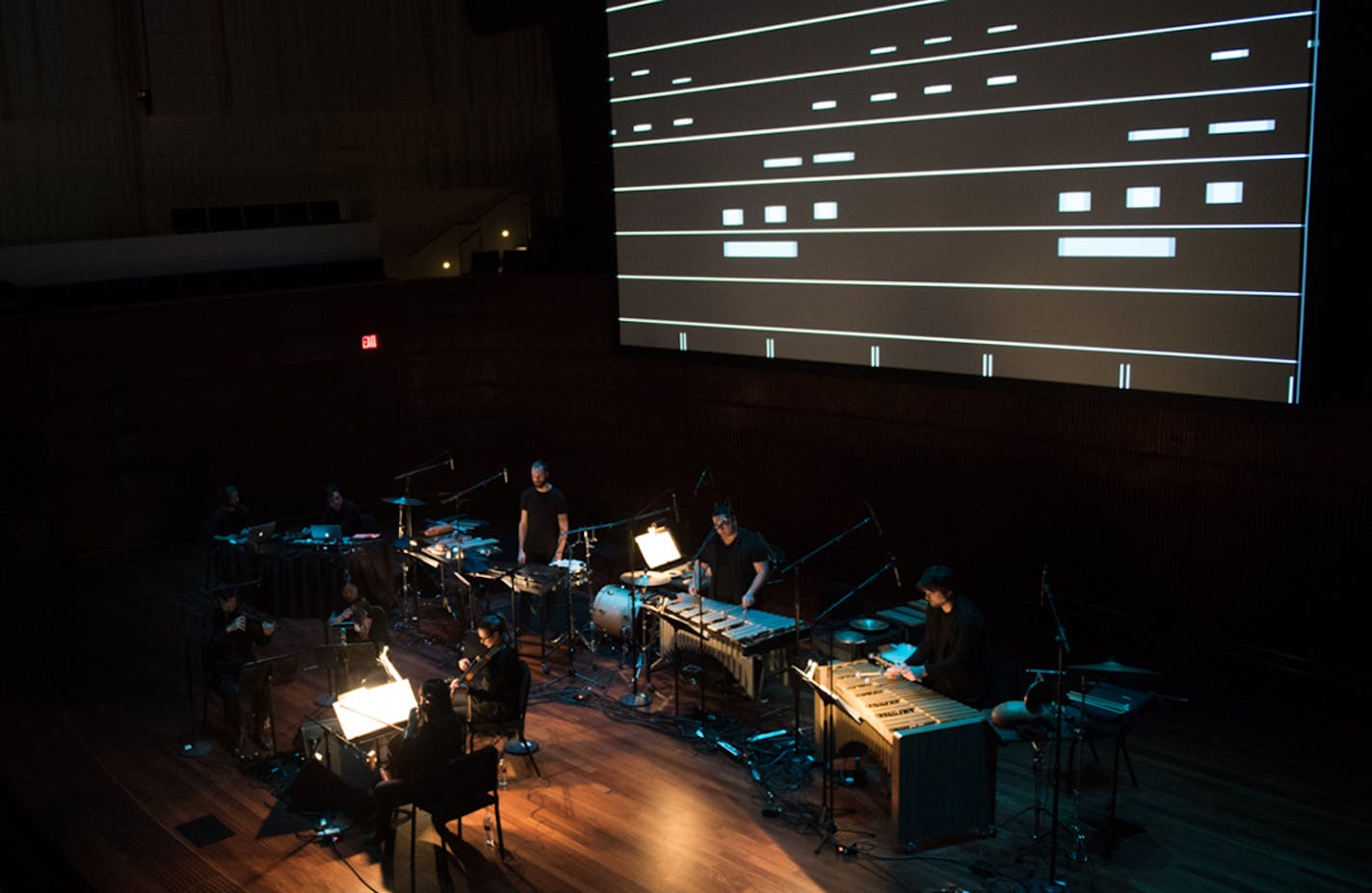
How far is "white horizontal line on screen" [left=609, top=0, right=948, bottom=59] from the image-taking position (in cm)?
902

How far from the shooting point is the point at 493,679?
726 centimetres

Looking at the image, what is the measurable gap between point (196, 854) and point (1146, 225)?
6.72 meters

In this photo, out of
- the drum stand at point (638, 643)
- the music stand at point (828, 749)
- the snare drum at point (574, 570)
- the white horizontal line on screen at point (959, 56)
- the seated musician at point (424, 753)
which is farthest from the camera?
the snare drum at point (574, 570)

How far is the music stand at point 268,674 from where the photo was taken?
7645 mm

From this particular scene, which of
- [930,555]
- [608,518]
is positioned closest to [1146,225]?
[930,555]

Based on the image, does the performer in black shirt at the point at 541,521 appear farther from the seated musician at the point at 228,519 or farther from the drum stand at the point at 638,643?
the seated musician at the point at 228,519

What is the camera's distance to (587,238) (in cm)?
1321

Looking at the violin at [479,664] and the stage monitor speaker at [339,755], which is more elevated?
the violin at [479,664]

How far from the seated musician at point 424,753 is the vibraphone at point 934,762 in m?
2.15

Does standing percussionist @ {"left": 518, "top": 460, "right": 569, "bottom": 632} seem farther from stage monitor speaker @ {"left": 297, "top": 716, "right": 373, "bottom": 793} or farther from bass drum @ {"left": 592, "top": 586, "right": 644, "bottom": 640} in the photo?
stage monitor speaker @ {"left": 297, "top": 716, "right": 373, "bottom": 793}

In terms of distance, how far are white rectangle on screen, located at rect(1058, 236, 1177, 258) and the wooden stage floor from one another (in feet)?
9.65

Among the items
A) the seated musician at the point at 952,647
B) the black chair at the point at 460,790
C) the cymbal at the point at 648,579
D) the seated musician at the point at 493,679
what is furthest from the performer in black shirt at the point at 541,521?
the seated musician at the point at 952,647

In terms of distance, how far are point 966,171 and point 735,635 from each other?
3692 mm

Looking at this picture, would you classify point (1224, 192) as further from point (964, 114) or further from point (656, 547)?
point (656, 547)
